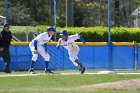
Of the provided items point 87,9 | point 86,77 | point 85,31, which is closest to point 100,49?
→ point 86,77

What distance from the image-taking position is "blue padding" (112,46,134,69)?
2435 cm

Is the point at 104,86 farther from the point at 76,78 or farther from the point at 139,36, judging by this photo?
the point at 139,36

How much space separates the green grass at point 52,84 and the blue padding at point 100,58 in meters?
6.27

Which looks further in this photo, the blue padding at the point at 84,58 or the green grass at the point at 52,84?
the blue padding at the point at 84,58

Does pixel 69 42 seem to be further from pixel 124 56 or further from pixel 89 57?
pixel 124 56

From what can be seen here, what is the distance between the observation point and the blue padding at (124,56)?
2435 centimetres

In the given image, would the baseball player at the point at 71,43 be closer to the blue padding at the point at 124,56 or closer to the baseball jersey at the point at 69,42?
the baseball jersey at the point at 69,42

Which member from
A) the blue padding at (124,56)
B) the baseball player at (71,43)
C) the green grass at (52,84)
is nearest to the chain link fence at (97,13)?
the blue padding at (124,56)

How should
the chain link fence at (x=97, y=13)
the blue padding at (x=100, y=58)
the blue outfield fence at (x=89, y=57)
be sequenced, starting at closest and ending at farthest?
the blue outfield fence at (x=89, y=57), the blue padding at (x=100, y=58), the chain link fence at (x=97, y=13)

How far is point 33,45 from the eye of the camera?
64.8 feet

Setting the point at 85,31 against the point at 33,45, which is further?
the point at 85,31

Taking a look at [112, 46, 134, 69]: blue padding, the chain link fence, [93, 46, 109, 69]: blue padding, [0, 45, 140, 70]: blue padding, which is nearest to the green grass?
[0, 45, 140, 70]: blue padding

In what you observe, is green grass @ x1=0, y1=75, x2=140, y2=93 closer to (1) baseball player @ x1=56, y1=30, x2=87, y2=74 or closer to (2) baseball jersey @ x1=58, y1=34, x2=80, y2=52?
(1) baseball player @ x1=56, y1=30, x2=87, y2=74

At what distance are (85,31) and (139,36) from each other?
4165 mm
